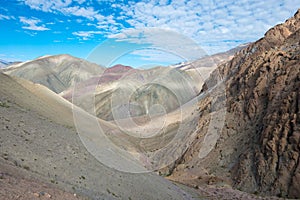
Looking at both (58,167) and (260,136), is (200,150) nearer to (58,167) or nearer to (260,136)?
(260,136)

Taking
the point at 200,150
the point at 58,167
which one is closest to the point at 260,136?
the point at 200,150

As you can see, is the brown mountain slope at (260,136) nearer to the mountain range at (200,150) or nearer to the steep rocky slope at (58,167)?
the mountain range at (200,150)

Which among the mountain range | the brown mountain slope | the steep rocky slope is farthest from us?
the brown mountain slope

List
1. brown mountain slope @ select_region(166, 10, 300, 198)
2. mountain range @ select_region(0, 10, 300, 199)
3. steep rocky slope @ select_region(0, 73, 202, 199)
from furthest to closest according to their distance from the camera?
brown mountain slope @ select_region(166, 10, 300, 198) < mountain range @ select_region(0, 10, 300, 199) < steep rocky slope @ select_region(0, 73, 202, 199)

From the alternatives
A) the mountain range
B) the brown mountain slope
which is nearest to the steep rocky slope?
the mountain range

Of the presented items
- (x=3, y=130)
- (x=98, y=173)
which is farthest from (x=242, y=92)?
(x=3, y=130)

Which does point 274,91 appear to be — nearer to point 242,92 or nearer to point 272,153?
point 242,92

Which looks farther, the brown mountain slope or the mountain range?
the brown mountain slope

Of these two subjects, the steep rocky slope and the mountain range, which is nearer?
the steep rocky slope

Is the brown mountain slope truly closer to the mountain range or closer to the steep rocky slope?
the mountain range
